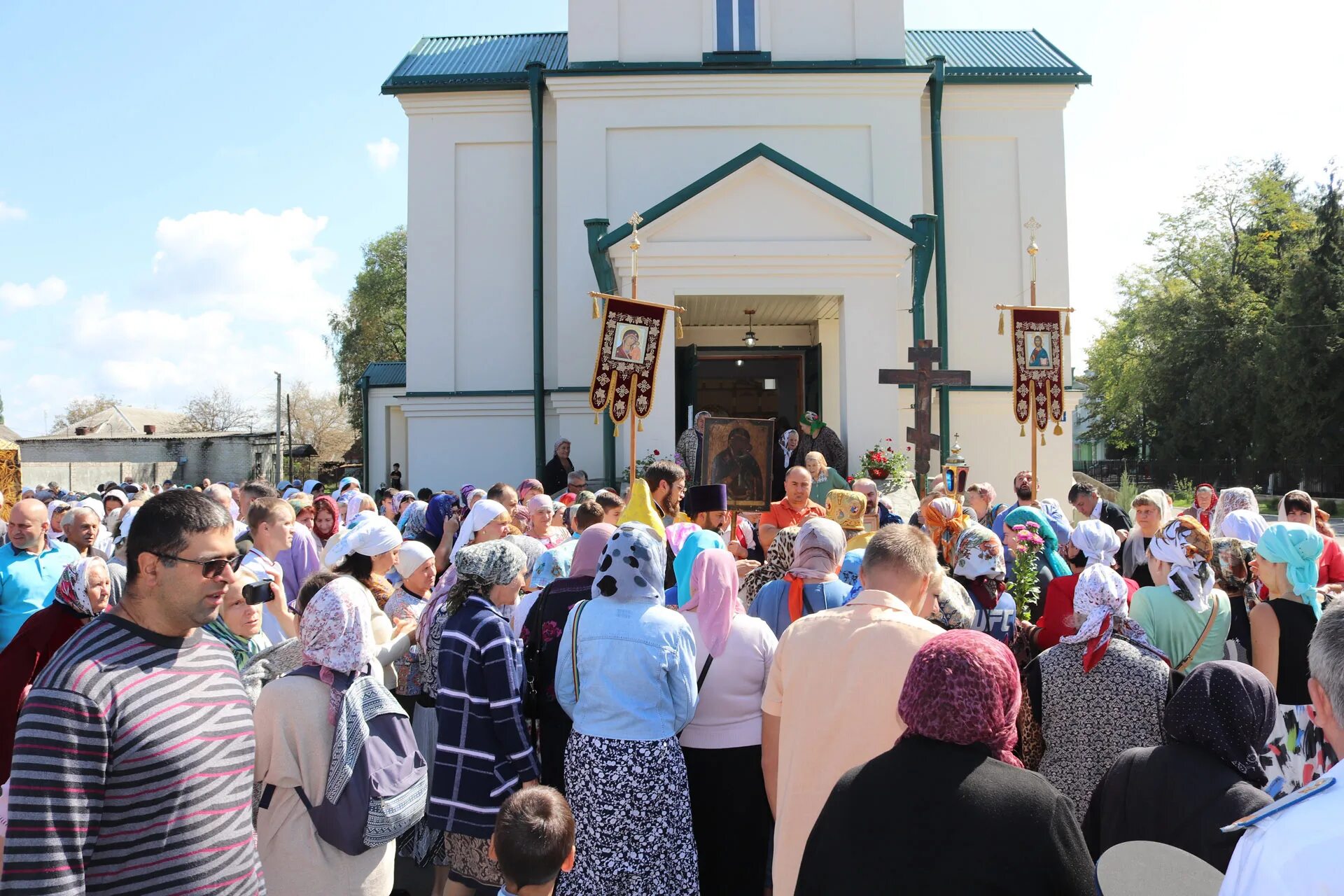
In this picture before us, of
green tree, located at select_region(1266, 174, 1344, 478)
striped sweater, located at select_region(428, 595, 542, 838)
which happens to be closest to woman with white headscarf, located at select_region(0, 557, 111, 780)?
striped sweater, located at select_region(428, 595, 542, 838)

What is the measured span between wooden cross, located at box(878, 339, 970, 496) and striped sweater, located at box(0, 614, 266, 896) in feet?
37.1

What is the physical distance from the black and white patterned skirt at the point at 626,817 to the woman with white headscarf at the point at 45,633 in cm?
223

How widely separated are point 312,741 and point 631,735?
126 cm

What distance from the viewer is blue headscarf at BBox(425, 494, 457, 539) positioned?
9.32 meters

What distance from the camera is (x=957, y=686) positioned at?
2510mm

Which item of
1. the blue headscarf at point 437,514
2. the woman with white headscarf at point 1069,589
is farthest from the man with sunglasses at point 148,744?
the blue headscarf at point 437,514

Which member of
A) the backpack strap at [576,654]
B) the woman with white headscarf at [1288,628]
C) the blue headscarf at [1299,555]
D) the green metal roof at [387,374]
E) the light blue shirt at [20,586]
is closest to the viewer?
the backpack strap at [576,654]

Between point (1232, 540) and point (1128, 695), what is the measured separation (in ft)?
6.69

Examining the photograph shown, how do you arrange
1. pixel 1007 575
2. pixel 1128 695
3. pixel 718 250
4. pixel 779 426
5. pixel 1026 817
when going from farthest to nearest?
1. pixel 779 426
2. pixel 718 250
3. pixel 1007 575
4. pixel 1128 695
5. pixel 1026 817

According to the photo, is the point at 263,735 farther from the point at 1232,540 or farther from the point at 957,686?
the point at 1232,540

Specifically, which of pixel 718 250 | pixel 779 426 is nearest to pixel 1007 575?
pixel 718 250

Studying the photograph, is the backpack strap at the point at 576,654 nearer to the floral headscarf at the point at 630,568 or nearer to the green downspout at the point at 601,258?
the floral headscarf at the point at 630,568

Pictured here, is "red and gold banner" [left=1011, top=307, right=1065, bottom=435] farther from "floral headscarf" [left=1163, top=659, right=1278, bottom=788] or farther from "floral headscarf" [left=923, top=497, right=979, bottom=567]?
"floral headscarf" [left=1163, top=659, right=1278, bottom=788]

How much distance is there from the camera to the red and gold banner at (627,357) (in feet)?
41.5
